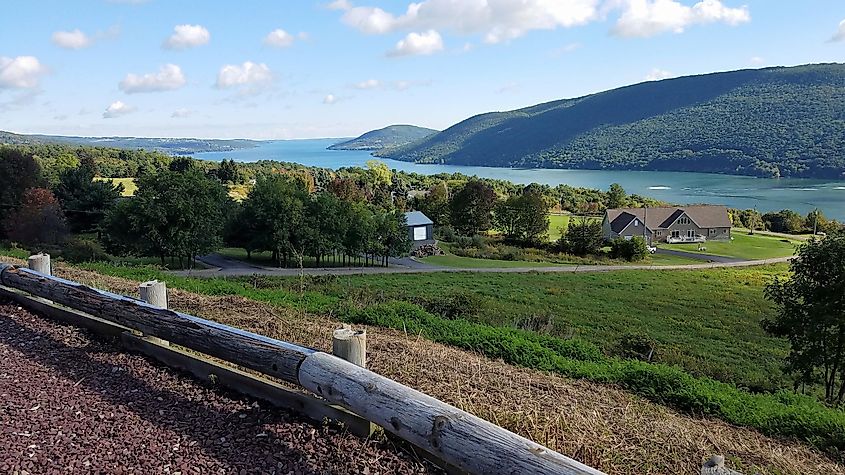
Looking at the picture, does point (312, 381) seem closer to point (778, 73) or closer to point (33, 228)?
point (33, 228)

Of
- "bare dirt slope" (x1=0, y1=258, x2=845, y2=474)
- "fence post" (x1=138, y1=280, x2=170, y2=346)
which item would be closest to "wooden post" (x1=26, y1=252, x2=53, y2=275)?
"bare dirt slope" (x1=0, y1=258, x2=845, y2=474)

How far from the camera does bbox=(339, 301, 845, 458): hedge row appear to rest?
604cm

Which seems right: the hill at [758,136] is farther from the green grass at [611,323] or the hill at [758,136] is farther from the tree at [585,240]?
the green grass at [611,323]

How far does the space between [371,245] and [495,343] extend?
35241 millimetres

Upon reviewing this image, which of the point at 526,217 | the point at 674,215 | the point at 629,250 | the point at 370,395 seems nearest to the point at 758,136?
the point at 674,215

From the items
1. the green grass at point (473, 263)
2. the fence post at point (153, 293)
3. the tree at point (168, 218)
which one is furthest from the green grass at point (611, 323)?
the tree at point (168, 218)

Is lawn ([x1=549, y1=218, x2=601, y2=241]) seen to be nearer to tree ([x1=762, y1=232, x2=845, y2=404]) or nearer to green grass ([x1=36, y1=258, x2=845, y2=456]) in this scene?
green grass ([x1=36, y1=258, x2=845, y2=456])

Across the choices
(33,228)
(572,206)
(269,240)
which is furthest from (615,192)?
(33,228)

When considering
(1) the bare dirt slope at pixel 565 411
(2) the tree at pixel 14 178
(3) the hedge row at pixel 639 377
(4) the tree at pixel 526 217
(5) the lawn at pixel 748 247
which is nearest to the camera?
(1) the bare dirt slope at pixel 565 411

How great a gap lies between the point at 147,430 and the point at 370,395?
1621mm

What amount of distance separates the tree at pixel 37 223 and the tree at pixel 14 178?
348 centimetres

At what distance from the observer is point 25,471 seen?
3.20 m

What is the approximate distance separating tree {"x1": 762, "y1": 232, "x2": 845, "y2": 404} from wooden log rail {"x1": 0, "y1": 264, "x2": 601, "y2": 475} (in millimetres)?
12095

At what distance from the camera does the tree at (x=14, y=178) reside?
44.9 meters
